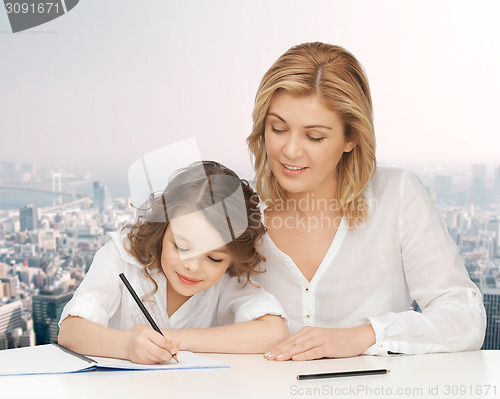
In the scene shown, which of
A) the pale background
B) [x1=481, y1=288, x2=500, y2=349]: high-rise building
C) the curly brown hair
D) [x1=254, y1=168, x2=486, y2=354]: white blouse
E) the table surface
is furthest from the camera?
the pale background

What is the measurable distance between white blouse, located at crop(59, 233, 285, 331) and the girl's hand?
0.21 metres

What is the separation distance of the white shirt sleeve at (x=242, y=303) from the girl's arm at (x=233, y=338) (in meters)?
0.05

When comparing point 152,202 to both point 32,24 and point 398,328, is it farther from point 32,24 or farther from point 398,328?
point 32,24

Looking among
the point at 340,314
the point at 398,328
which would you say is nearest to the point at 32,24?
the point at 340,314

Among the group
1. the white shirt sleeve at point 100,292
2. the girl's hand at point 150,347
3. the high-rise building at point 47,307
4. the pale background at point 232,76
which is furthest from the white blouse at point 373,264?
the high-rise building at point 47,307

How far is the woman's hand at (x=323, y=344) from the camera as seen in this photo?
125cm

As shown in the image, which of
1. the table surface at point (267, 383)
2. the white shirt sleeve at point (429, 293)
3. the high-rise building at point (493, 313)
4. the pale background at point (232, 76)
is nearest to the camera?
the table surface at point (267, 383)

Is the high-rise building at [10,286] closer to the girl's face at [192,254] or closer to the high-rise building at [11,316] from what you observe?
the high-rise building at [11,316]

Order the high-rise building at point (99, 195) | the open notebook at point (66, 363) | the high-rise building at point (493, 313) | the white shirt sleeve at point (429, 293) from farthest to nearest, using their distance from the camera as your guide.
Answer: the high-rise building at point (99, 195) → the high-rise building at point (493, 313) → the white shirt sleeve at point (429, 293) → the open notebook at point (66, 363)

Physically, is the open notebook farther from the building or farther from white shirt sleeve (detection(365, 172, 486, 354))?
the building

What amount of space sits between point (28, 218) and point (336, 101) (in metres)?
1.68

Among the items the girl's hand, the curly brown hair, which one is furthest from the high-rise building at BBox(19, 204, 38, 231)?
the girl's hand

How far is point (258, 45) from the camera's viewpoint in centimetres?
259

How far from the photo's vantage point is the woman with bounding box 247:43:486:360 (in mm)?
1528
